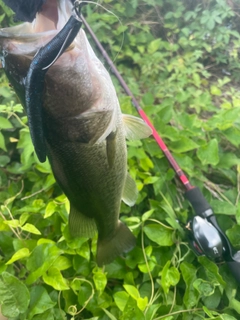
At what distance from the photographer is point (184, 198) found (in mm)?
1901

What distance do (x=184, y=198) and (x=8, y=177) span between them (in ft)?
3.20

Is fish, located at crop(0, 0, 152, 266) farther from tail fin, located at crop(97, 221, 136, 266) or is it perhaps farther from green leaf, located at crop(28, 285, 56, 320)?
green leaf, located at crop(28, 285, 56, 320)

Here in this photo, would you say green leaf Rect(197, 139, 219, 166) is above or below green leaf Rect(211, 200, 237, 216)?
above

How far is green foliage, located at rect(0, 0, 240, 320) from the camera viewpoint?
141 cm

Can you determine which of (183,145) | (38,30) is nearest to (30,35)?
(38,30)

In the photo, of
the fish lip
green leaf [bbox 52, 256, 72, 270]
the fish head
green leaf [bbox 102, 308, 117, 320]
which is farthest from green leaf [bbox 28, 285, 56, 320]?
the fish lip

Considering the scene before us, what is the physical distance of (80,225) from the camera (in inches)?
52.1

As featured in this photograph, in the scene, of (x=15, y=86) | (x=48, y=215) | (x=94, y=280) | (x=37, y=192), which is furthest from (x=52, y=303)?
(x=15, y=86)

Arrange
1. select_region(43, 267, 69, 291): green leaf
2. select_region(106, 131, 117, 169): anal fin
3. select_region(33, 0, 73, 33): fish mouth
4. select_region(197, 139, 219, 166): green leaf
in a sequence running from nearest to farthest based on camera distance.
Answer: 1. select_region(33, 0, 73, 33): fish mouth
2. select_region(106, 131, 117, 169): anal fin
3. select_region(43, 267, 69, 291): green leaf
4. select_region(197, 139, 219, 166): green leaf

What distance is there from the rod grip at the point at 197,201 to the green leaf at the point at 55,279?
26.6 inches

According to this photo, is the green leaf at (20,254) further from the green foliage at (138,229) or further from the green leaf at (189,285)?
the green leaf at (189,285)

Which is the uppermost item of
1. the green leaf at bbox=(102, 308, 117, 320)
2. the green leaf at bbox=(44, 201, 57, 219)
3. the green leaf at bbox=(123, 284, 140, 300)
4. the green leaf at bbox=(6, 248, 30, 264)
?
the green leaf at bbox=(44, 201, 57, 219)

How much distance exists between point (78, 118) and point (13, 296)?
73 centimetres

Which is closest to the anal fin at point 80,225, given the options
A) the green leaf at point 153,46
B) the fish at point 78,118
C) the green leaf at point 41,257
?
the fish at point 78,118
